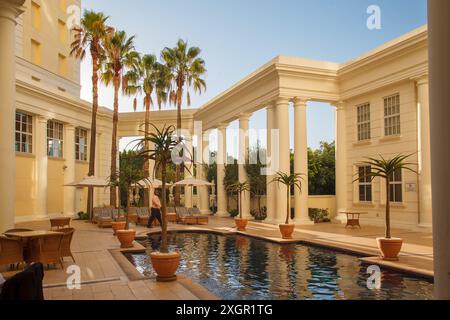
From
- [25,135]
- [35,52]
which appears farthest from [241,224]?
[35,52]

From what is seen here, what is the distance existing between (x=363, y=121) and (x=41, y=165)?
60.1ft

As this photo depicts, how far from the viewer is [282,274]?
9328mm

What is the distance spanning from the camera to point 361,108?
20891mm

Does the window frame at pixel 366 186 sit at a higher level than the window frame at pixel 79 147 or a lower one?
lower

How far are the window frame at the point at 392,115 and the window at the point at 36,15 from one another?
2235 centimetres

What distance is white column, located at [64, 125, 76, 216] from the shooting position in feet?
89.7

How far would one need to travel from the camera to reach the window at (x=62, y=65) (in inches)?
1208

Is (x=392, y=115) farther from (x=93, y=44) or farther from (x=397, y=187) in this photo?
(x=93, y=44)

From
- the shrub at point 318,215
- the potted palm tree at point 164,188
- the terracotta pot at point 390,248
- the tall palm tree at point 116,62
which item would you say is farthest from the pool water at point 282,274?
the tall palm tree at point 116,62

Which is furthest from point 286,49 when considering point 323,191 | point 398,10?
point 323,191

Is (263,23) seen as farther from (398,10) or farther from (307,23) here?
(398,10)

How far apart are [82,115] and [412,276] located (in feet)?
83.4

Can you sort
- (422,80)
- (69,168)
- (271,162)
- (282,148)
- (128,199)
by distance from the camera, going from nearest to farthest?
(128,199)
(422,80)
(282,148)
(271,162)
(69,168)

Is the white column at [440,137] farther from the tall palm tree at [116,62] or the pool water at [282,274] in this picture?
the tall palm tree at [116,62]
